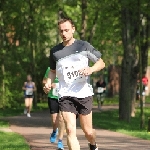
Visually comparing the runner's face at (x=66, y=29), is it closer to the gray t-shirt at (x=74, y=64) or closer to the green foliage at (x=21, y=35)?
the gray t-shirt at (x=74, y=64)

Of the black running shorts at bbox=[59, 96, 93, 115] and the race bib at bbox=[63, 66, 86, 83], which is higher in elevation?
the race bib at bbox=[63, 66, 86, 83]

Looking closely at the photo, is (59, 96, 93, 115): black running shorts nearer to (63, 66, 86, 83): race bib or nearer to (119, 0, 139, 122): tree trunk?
(63, 66, 86, 83): race bib

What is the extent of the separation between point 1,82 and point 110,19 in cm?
735

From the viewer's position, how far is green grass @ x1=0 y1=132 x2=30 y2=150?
12.7 m

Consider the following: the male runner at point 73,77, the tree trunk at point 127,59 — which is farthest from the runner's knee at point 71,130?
the tree trunk at point 127,59

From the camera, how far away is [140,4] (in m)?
21.3

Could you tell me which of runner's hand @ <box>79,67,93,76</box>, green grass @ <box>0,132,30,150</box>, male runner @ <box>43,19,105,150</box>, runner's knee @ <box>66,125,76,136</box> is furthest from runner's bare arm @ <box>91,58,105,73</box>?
green grass @ <box>0,132,30,150</box>

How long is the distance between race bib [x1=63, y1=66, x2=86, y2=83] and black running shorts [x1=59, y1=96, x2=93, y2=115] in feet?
0.86

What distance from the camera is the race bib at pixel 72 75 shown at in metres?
8.92

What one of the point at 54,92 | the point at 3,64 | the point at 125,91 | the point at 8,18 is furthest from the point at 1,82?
the point at 54,92

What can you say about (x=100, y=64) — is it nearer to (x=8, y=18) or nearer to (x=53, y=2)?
(x=53, y=2)

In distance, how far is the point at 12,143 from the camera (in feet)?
45.3

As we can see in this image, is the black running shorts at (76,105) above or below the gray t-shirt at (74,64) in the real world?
below

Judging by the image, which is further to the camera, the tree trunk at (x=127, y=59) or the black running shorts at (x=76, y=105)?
the tree trunk at (x=127, y=59)
